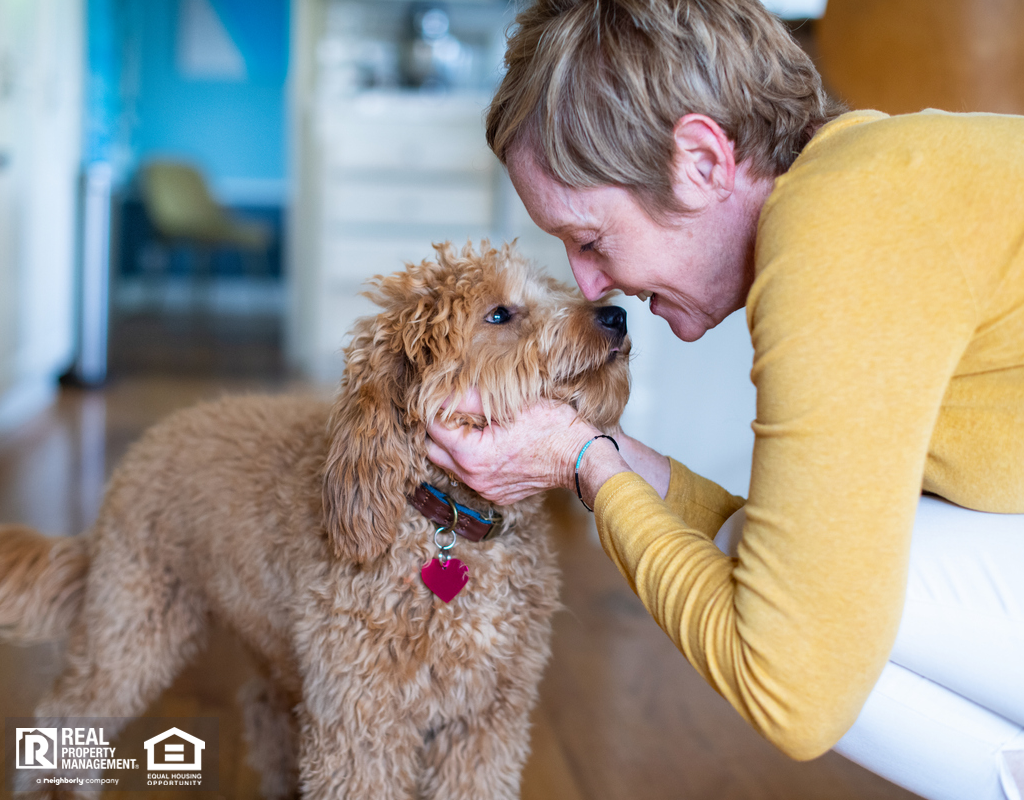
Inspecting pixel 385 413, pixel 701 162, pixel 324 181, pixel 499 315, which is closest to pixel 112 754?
pixel 385 413

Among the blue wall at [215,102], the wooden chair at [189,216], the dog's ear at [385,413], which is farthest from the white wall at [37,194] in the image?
the blue wall at [215,102]

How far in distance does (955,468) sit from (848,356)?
32cm

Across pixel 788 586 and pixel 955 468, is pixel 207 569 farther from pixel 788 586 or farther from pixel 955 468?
pixel 955 468

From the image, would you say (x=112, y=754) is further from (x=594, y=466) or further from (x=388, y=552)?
(x=594, y=466)

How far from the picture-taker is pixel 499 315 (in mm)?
1253

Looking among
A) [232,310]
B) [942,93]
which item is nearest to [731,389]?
[942,93]

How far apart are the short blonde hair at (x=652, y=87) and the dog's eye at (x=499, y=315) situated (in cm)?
24

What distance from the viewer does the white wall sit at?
3861mm

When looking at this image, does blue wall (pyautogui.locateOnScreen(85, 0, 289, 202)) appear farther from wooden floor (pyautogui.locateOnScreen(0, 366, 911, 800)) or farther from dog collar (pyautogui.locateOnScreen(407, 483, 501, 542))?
dog collar (pyautogui.locateOnScreen(407, 483, 501, 542))

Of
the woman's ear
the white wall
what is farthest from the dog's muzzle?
the white wall

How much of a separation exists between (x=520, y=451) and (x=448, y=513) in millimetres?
151

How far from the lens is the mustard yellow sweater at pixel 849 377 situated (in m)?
0.81

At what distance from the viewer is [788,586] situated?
84cm

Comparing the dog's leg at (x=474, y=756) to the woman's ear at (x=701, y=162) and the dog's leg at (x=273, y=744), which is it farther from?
the woman's ear at (x=701, y=162)
